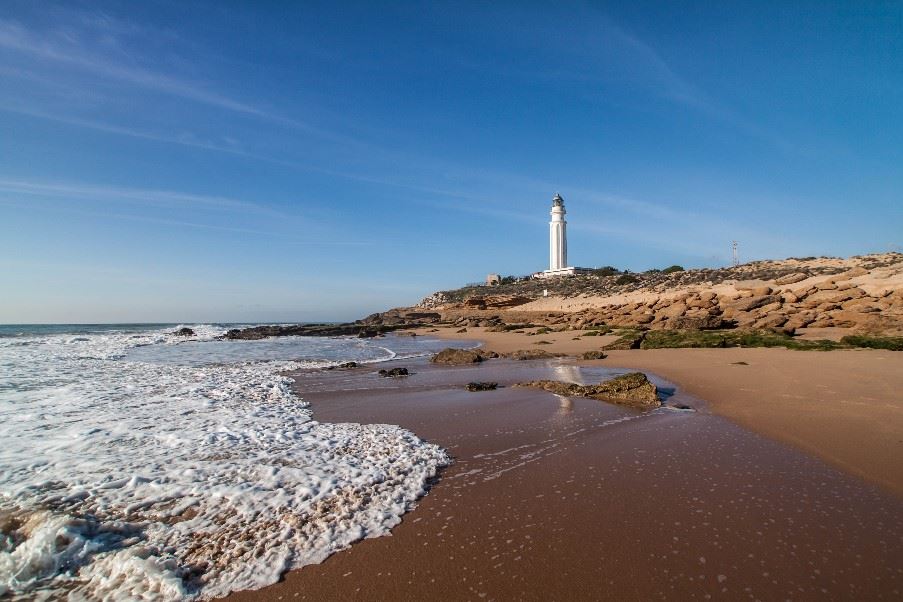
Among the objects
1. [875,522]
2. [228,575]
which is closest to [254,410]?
[228,575]

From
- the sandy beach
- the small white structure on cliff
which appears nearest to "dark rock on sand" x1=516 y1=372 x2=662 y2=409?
the sandy beach

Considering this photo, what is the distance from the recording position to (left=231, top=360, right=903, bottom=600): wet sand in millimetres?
2666

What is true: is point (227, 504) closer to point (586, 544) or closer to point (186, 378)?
point (586, 544)

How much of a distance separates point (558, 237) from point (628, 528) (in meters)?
72.3

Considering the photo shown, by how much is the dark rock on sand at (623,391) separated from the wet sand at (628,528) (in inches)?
64.2

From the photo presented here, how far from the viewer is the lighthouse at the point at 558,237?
72875 millimetres

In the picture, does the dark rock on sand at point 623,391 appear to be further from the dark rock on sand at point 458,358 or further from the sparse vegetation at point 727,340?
the sparse vegetation at point 727,340

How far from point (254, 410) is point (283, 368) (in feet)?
21.1

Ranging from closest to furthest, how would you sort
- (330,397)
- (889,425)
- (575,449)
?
(575,449) < (889,425) < (330,397)

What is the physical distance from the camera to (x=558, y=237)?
72.9 m

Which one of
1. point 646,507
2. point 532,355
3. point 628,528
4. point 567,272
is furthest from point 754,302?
point 567,272

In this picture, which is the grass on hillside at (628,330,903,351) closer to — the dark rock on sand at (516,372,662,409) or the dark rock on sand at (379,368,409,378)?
the dark rock on sand at (516,372,662,409)

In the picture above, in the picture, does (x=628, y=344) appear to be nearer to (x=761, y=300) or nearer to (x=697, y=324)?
(x=697, y=324)

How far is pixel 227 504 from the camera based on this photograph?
12.6 feet
